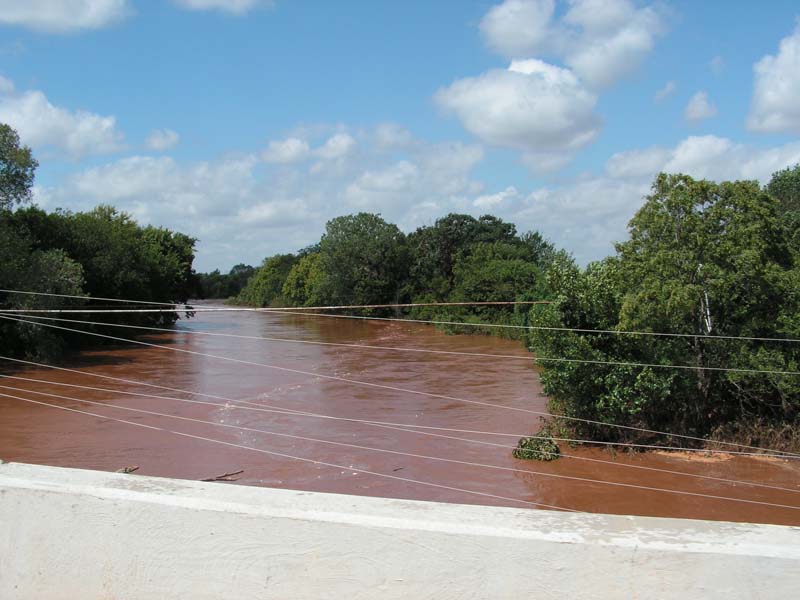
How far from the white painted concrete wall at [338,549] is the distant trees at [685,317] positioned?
33.7ft

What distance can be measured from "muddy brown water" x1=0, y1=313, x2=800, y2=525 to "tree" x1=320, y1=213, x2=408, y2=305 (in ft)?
91.1

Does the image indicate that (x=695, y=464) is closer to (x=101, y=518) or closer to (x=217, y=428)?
(x=217, y=428)

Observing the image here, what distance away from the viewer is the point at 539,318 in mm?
14281

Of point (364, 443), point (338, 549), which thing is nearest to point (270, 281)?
point (364, 443)

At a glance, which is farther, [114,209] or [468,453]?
[114,209]

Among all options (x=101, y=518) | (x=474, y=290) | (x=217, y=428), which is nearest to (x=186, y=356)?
(x=217, y=428)

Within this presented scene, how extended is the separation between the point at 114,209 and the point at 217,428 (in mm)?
29569

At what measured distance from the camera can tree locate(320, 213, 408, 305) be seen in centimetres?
5381

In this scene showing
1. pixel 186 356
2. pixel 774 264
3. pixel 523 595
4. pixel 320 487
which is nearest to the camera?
pixel 523 595

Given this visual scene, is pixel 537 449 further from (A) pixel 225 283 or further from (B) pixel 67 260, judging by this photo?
(A) pixel 225 283

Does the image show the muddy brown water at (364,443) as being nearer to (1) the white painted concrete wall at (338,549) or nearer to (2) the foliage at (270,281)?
(1) the white painted concrete wall at (338,549)

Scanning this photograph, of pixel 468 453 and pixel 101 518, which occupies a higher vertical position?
pixel 101 518

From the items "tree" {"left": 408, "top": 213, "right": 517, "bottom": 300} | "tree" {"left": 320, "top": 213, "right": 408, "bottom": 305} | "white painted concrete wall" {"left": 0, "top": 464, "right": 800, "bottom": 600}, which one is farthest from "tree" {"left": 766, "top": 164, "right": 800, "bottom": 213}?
"white painted concrete wall" {"left": 0, "top": 464, "right": 800, "bottom": 600}

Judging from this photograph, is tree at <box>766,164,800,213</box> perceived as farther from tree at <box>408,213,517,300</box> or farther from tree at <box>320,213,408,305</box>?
tree at <box>320,213,408,305</box>
